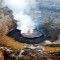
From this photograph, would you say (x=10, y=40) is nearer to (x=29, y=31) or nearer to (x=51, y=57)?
(x=29, y=31)

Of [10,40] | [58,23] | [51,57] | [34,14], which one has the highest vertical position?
[34,14]

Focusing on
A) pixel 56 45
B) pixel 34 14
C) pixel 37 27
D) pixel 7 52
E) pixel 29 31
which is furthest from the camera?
pixel 34 14

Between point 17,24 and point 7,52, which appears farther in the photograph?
point 17,24

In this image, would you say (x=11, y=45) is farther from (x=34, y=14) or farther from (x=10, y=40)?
(x=34, y=14)

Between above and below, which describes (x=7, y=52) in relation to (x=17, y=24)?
below

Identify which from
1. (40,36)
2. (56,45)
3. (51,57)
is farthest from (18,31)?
(51,57)

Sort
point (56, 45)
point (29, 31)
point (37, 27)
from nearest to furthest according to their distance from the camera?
point (56, 45)
point (29, 31)
point (37, 27)

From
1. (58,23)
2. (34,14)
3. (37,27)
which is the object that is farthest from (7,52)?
(34,14)
